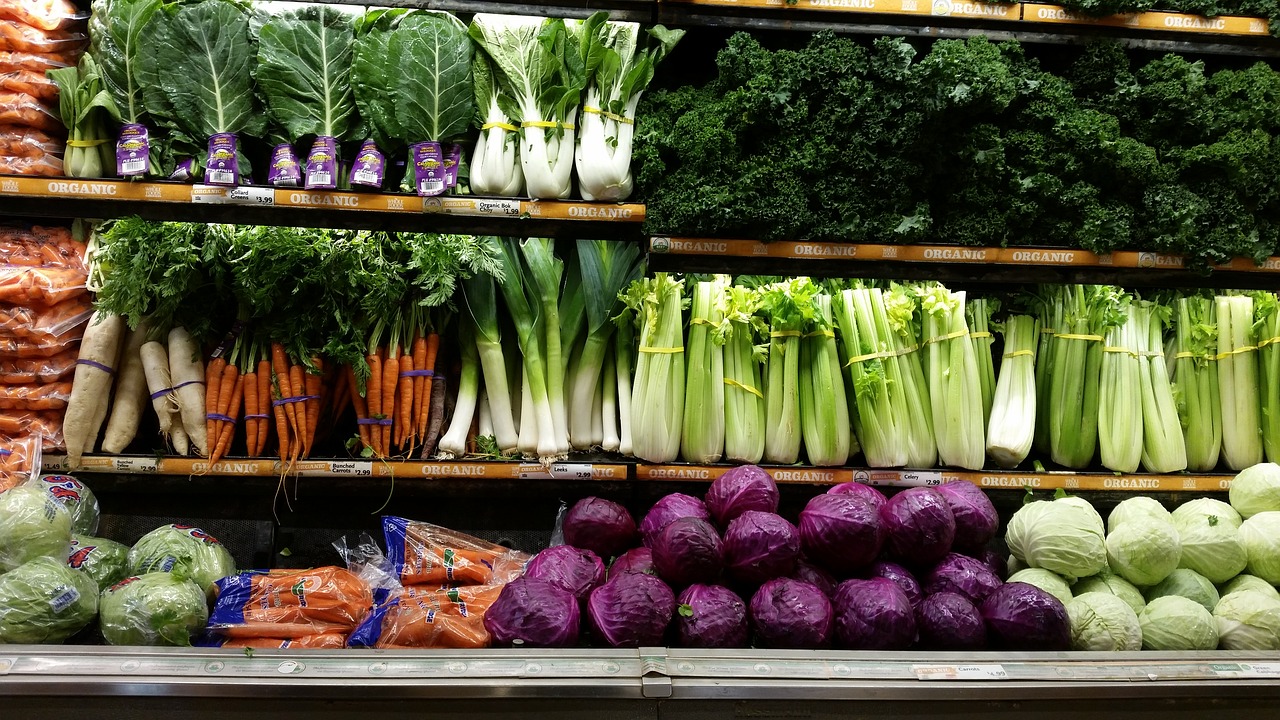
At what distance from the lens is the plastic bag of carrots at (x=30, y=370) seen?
249 centimetres

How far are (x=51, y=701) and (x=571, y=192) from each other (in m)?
1.96

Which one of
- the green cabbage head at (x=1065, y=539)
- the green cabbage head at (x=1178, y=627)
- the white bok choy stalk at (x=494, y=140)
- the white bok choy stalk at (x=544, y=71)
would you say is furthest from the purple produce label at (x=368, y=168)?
the green cabbage head at (x=1178, y=627)

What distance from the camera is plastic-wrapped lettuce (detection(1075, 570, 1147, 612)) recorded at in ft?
6.80

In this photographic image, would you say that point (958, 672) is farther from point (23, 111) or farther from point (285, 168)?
point (23, 111)

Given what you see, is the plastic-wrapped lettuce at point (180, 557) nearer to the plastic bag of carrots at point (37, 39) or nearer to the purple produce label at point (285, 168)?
the purple produce label at point (285, 168)

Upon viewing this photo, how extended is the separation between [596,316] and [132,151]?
5.34 feet

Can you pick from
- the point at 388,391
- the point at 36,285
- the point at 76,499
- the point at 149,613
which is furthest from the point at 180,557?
the point at 36,285

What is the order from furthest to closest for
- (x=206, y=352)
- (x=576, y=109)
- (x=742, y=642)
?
(x=206, y=352), (x=576, y=109), (x=742, y=642)

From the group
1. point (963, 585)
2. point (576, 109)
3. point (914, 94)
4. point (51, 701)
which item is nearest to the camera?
point (51, 701)

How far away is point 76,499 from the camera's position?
2309 millimetres

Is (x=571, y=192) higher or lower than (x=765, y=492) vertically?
higher

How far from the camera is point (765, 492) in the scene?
2.10m

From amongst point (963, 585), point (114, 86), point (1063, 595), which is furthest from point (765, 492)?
point (114, 86)

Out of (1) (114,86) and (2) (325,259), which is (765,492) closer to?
(2) (325,259)
